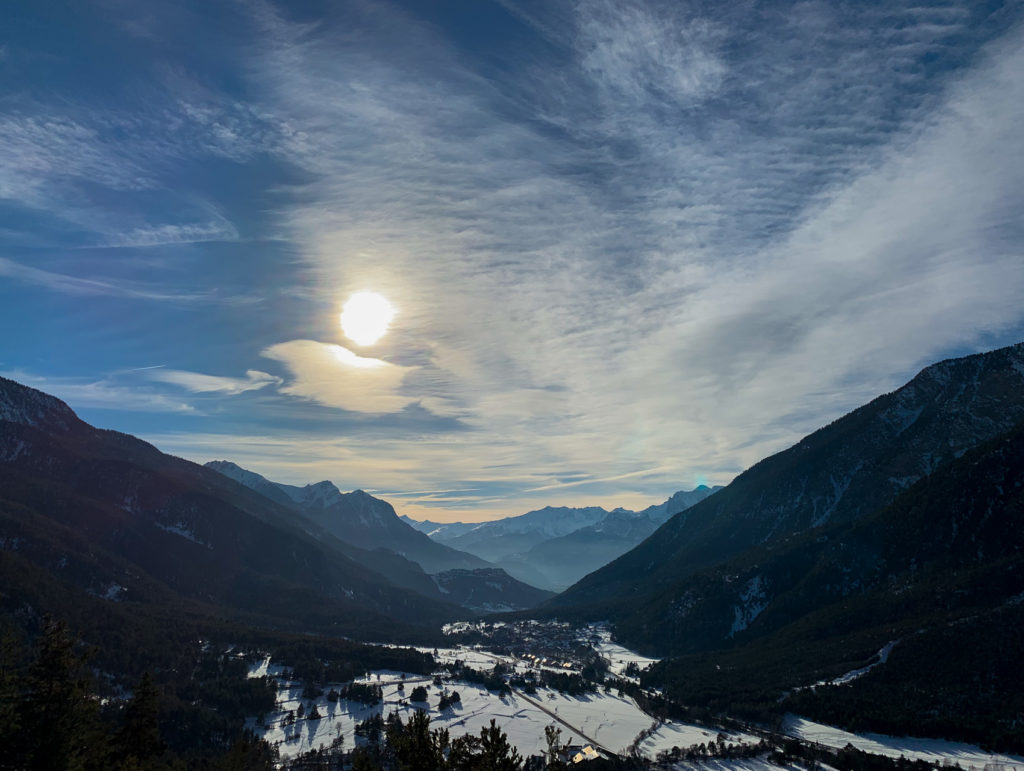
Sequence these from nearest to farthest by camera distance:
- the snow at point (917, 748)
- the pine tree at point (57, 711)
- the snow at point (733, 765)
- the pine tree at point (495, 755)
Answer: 1. the pine tree at point (495, 755)
2. the pine tree at point (57, 711)
3. the snow at point (917, 748)
4. the snow at point (733, 765)

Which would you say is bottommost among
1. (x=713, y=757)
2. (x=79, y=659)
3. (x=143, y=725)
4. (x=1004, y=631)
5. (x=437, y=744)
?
(x=713, y=757)

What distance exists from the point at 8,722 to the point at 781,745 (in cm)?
21411

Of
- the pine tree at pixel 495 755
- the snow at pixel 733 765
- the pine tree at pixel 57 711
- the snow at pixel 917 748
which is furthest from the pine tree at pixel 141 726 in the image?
the snow at pixel 917 748

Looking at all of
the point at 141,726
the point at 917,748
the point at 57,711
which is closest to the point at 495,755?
the point at 57,711

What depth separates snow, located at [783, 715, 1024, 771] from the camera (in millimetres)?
160750

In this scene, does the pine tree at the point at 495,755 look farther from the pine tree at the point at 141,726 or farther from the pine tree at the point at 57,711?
the pine tree at the point at 141,726

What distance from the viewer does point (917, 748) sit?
174 metres

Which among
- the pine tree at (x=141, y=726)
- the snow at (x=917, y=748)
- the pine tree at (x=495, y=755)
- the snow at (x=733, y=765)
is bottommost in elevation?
the snow at (x=733, y=765)

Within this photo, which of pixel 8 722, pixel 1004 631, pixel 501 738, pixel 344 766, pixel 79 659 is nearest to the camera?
pixel 501 738

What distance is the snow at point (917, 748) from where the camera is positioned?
16075cm

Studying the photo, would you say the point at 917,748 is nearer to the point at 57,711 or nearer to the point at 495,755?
the point at 495,755

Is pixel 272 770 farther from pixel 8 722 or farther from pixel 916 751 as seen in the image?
pixel 916 751

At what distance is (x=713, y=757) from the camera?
612 feet

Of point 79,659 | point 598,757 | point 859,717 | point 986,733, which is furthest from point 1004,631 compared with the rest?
point 79,659
